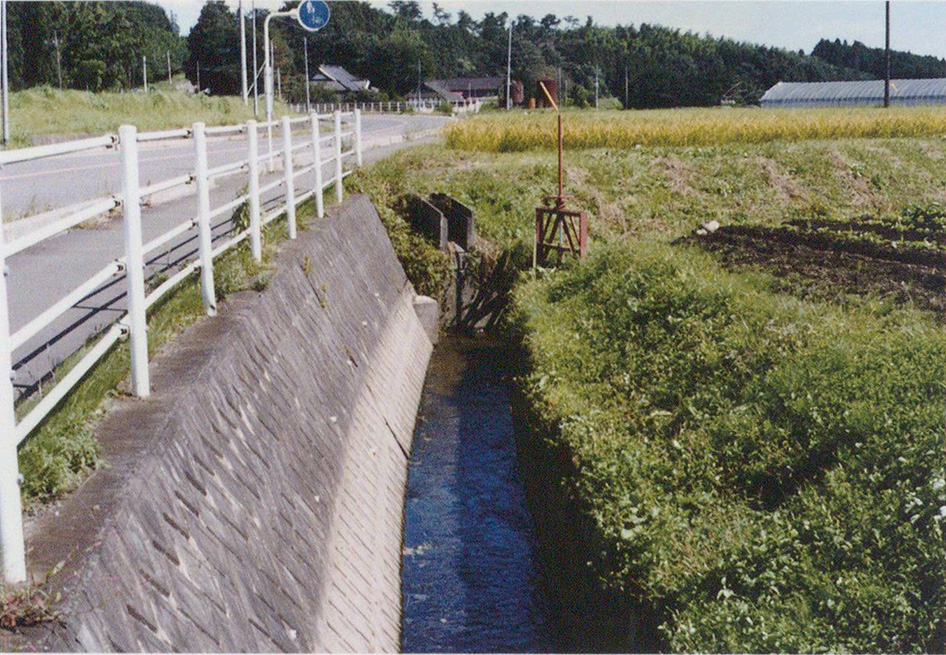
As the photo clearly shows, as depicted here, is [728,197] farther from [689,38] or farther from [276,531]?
[689,38]

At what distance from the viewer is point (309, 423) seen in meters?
7.55

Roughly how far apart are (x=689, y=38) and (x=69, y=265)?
324 ft

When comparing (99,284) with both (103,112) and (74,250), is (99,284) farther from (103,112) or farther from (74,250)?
(103,112)

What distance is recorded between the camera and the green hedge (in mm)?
5570

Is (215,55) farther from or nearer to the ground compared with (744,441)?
farther from the ground

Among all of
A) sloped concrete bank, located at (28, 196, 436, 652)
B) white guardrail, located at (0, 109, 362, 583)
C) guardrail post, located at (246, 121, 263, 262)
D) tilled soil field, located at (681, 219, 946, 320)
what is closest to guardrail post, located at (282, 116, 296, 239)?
sloped concrete bank, located at (28, 196, 436, 652)

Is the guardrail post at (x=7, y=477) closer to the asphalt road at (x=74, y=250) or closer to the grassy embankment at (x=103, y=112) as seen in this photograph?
the asphalt road at (x=74, y=250)

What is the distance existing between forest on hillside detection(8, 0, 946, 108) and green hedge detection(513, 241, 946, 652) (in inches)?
1787

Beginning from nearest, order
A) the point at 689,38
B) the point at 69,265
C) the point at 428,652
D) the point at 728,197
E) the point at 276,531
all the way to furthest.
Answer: the point at 276,531, the point at 428,652, the point at 69,265, the point at 728,197, the point at 689,38

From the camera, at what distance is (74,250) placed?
392 inches

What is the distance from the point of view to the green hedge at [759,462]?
5.57 metres

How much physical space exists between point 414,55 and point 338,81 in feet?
28.3

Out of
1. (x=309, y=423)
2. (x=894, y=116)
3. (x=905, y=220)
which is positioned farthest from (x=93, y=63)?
(x=309, y=423)

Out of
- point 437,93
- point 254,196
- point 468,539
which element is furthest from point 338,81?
point 468,539
